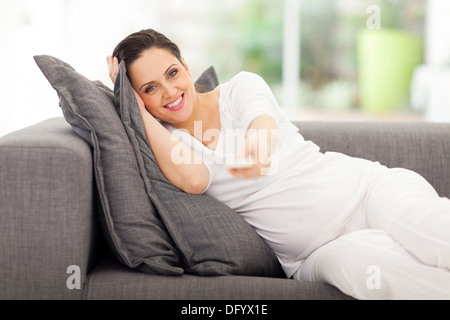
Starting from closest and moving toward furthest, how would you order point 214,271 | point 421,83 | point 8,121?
point 214,271, point 8,121, point 421,83

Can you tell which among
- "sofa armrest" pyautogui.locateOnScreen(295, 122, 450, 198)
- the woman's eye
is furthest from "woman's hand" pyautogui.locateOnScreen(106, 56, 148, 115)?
"sofa armrest" pyautogui.locateOnScreen(295, 122, 450, 198)

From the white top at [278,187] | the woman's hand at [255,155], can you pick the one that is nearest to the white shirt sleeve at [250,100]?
the white top at [278,187]

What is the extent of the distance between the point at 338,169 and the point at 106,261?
0.75 meters

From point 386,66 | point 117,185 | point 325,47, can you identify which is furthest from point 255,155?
point 386,66

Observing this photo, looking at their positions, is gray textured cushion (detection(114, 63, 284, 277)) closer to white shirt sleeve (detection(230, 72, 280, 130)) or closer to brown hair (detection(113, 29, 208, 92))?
brown hair (detection(113, 29, 208, 92))

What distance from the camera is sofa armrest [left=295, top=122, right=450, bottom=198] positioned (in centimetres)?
201

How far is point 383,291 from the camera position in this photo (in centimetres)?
143

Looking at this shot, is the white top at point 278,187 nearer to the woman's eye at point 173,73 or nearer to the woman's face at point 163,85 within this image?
the woman's face at point 163,85

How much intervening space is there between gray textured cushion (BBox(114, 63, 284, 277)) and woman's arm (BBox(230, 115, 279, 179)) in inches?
7.3

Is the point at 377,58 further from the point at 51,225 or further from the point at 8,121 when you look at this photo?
the point at 51,225

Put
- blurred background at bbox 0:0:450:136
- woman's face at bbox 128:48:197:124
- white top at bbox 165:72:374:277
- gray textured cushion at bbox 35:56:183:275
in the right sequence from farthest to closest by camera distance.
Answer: blurred background at bbox 0:0:450:136 → woman's face at bbox 128:48:197:124 → white top at bbox 165:72:374:277 → gray textured cushion at bbox 35:56:183:275

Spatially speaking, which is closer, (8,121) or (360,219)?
(360,219)
